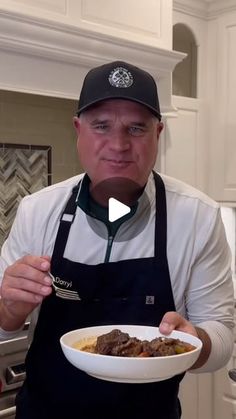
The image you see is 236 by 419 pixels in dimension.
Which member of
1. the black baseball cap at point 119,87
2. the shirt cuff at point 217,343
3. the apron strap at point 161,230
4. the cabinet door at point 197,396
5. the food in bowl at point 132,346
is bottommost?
the cabinet door at point 197,396

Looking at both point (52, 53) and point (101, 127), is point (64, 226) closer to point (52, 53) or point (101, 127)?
point (101, 127)

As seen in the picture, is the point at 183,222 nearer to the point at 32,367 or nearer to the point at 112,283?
the point at 112,283

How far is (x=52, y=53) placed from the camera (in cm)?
165

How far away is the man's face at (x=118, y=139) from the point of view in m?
1.00

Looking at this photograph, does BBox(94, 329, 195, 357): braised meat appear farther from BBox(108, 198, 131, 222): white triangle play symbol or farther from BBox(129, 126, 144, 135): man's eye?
BBox(129, 126, 144, 135): man's eye

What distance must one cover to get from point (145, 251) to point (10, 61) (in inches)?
31.3

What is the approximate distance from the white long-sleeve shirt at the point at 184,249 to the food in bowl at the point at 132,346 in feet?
0.58

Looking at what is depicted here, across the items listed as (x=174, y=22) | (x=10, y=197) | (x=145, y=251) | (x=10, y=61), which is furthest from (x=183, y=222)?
(x=174, y=22)

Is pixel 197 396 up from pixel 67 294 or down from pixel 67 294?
down

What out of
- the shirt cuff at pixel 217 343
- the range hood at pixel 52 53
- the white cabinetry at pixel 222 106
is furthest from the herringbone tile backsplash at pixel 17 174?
the shirt cuff at pixel 217 343

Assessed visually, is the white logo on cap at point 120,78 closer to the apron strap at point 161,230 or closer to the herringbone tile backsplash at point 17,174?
the apron strap at point 161,230

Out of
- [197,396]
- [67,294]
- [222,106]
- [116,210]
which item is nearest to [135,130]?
[116,210]

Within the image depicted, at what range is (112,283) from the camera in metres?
1.07

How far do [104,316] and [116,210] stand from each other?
0.68 feet
